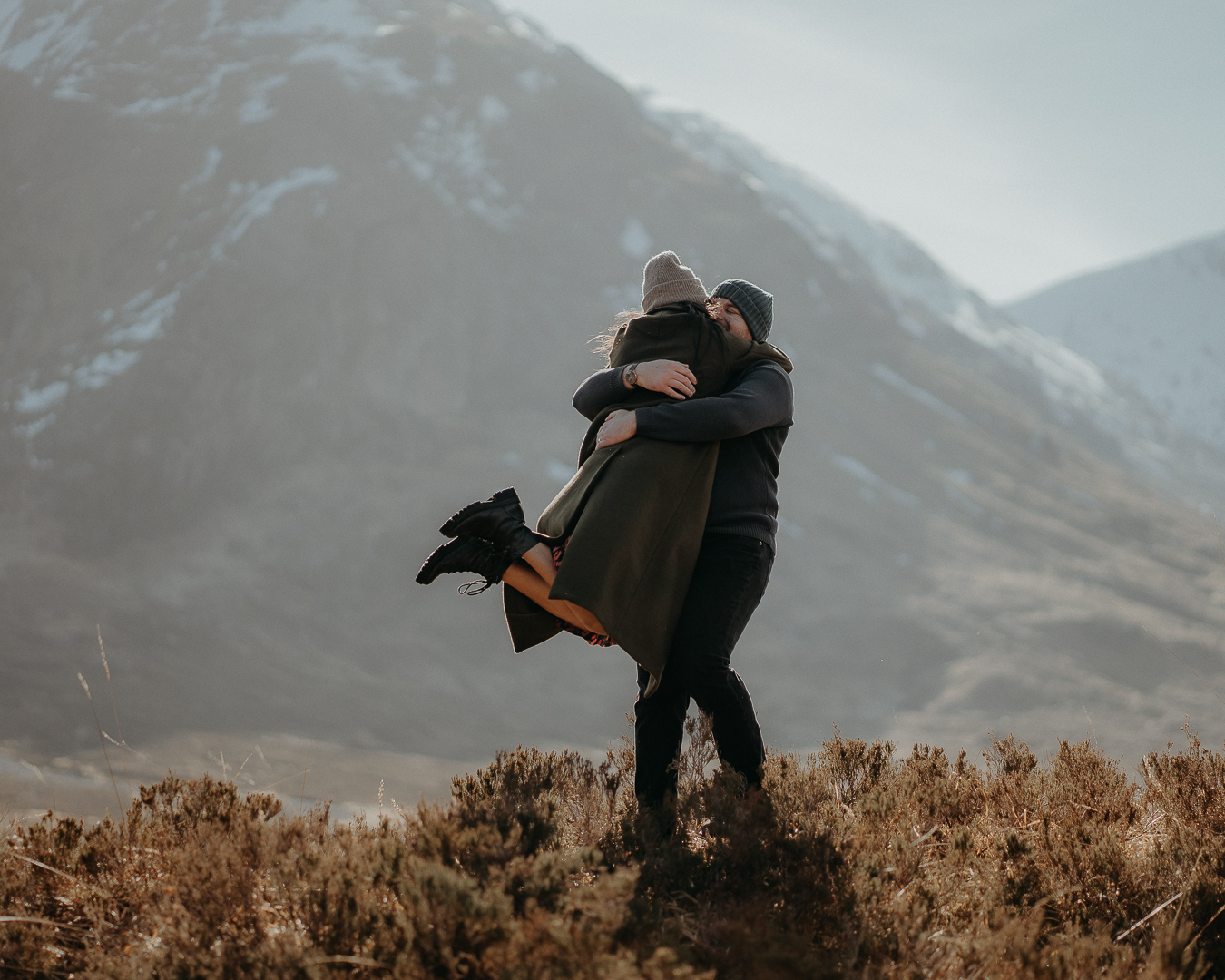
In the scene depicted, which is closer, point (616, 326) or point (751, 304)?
point (751, 304)

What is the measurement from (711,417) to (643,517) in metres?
0.36

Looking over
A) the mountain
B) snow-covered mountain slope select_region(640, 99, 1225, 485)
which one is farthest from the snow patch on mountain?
snow-covered mountain slope select_region(640, 99, 1225, 485)

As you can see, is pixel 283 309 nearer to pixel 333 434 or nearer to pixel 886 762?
pixel 333 434

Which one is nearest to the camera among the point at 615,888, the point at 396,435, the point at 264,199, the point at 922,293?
the point at 615,888

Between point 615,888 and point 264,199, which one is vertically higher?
point 264,199

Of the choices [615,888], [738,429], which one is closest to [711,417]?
[738,429]

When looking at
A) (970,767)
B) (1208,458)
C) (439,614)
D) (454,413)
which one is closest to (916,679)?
(439,614)

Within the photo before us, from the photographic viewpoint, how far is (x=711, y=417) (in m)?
2.61

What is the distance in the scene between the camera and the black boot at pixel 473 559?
2.60 meters

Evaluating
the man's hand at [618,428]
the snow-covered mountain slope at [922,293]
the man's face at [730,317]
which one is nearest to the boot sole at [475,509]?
the man's hand at [618,428]

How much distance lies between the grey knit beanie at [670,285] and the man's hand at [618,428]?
12.1 inches

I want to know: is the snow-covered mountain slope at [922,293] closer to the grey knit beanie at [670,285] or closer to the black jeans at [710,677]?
the grey knit beanie at [670,285]

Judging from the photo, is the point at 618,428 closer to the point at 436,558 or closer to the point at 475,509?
the point at 475,509

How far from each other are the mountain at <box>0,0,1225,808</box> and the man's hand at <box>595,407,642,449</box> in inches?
2122
